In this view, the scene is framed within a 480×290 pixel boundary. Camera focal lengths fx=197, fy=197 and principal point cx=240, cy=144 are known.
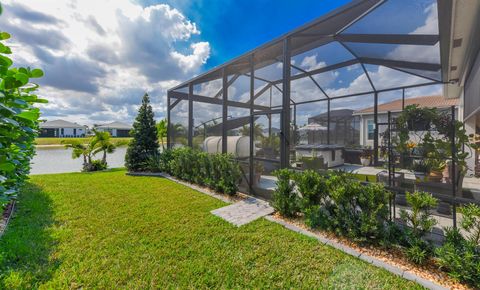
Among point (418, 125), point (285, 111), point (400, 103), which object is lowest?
point (418, 125)

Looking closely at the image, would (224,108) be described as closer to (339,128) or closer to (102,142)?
(339,128)

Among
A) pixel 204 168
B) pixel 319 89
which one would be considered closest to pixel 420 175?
pixel 204 168

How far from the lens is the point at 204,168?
6.25m

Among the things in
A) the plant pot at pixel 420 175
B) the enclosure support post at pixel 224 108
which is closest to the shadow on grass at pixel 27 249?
the enclosure support post at pixel 224 108

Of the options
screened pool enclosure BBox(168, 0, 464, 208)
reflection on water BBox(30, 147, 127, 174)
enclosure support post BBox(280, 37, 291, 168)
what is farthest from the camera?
reflection on water BBox(30, 147, 127, 174)

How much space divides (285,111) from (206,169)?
10.2ft

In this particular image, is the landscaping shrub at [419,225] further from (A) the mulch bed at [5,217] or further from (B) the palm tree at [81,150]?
(B) the palm tree at [81,150]

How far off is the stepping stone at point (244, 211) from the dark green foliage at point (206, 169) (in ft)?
2.37

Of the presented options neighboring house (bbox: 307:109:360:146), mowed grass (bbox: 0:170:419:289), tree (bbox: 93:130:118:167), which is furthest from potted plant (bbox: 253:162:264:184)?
tree (bbox: 93:130:118:167)

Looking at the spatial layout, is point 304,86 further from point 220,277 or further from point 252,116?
point 220,277

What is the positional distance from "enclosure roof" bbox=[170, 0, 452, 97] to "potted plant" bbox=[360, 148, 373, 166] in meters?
2.43

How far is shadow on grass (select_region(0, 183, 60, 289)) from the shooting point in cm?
226

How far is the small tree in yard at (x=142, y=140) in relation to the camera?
9000 millimetres

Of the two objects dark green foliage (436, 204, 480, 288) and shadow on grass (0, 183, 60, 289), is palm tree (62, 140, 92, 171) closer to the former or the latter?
shadow on grass (0, 183, 60, 289)
